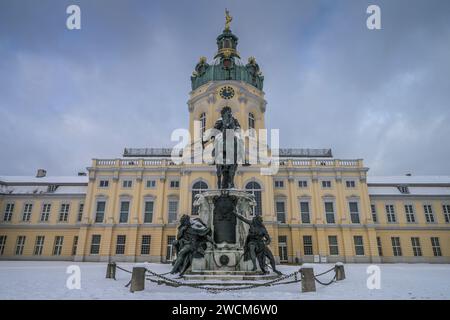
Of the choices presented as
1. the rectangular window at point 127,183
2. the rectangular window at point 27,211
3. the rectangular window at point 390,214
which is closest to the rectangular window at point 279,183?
the rectangular window at point 390,214

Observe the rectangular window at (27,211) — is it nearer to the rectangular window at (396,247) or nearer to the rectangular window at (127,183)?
the rectangular window at (127,183)

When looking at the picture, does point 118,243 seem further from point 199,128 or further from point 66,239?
point 199,128

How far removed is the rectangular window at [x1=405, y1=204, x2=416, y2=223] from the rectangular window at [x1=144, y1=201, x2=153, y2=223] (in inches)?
1385

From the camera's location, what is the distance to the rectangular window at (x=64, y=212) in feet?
135

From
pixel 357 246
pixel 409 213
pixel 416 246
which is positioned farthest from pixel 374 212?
pixel 416 246

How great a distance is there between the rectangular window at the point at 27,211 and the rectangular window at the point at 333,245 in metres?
41.3

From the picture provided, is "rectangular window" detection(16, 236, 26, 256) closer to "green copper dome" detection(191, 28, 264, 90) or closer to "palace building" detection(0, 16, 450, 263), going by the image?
"palace building" detection(0, 16, 450, 263)

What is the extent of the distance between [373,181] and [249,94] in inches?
920

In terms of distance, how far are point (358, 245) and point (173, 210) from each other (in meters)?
24.8

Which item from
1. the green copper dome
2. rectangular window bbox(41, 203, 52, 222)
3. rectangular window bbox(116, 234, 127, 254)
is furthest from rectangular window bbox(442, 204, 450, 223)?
rectangular window bbox(41, 203, 52, 222)

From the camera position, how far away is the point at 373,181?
45.2m
